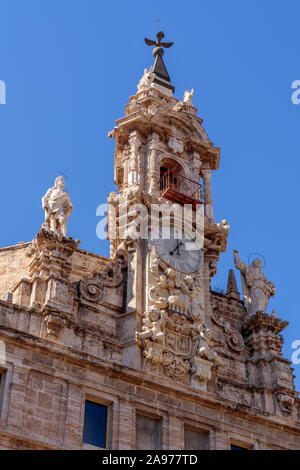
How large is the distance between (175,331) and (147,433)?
13.0 ft

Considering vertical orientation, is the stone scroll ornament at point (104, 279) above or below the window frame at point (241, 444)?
above

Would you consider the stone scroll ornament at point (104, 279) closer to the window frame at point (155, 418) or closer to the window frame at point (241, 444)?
the window frame at point (155, 418)

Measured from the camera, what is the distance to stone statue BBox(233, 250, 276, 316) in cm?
3712

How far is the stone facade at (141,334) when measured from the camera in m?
29.5

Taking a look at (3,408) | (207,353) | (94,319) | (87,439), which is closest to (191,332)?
(207,353)

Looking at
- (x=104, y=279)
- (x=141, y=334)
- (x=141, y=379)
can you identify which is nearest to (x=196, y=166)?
→ (x=104, y=279)

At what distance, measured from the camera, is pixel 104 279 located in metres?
33.9

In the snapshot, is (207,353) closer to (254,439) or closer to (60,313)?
(254,439)

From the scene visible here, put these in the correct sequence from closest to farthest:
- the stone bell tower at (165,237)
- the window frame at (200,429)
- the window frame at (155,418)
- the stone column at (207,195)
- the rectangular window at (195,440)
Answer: the window frame at (155,418) → the rectangular window at (195,440) → the window frame at (200,429) → the stone bell tower at (165,237) → the stone column at (207,195)

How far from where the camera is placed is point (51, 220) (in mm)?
33938

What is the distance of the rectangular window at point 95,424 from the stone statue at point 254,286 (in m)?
8.68

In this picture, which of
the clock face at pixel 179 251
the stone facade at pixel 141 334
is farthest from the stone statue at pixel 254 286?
the clock face at pixel 179 251

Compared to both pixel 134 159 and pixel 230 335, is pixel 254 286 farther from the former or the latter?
pixel 134 159

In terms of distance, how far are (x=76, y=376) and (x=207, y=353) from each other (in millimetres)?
5215
